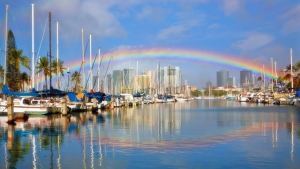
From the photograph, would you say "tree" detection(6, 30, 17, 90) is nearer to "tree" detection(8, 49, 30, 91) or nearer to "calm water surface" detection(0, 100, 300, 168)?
"tree" detection(8, 49, 30, 91)

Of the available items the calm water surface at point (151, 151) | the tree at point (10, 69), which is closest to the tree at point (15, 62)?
the tree at point (10, 69)

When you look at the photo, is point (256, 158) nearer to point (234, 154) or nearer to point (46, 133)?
point (234, 154)

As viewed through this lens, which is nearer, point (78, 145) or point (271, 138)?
point (78, 145)

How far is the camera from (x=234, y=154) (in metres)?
24.1

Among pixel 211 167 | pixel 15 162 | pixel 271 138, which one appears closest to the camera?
pixel 211 167

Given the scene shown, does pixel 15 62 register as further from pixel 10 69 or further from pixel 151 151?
pixel 151 151

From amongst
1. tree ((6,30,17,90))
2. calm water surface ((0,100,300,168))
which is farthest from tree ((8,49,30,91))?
calm water surface ((0,100,300,168))

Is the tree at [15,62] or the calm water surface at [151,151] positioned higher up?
the tree at [15,62]

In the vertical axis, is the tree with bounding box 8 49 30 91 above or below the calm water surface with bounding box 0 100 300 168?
above

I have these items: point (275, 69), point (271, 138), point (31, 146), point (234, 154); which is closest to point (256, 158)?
point (234, 154)

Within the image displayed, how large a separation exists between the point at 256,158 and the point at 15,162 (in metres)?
14.9

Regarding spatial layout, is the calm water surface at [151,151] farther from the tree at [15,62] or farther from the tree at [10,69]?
the tree at [10,69]

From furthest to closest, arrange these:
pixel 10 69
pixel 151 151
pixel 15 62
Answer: pixel 10 69
pixel 15 62
pixel 151 151

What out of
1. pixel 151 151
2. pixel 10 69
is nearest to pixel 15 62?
pixel 10 69
